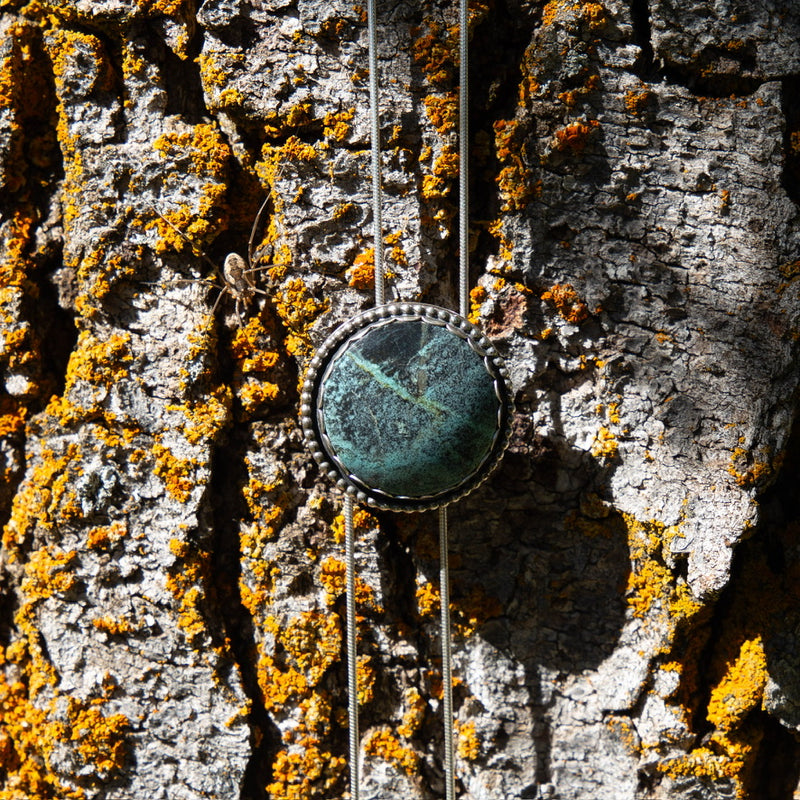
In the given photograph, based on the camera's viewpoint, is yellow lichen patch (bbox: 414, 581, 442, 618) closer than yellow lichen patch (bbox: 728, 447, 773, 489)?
No

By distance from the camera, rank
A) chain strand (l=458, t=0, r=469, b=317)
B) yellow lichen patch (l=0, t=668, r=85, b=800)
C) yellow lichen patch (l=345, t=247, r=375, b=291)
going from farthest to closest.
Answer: yellow lichen patch (l=0, t=668, r=85, b=800) < yellow lichen patch (l=345, t=247, r=375, b=291) < chain strand (l=458, t=0, r=469, b=317)

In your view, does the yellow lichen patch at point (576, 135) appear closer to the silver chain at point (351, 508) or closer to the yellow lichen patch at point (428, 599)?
the silver chain at point (351, 508)

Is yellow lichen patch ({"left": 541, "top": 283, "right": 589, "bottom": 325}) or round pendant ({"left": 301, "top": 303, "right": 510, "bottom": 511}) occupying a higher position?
yellow lichen patch ({"left": 541, "top": 283, "right": 589, "bottom": 325})

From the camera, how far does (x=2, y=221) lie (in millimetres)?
1579

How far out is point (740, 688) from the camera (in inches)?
55.6

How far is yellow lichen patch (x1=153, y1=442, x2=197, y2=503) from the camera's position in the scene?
1467 mm

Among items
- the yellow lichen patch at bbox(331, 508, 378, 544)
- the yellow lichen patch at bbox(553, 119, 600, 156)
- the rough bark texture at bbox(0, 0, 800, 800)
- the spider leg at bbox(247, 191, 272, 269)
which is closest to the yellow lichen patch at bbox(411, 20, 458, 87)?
the rough bark texture at bbox(0, 0, 800, 800)

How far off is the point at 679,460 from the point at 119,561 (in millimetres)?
1032

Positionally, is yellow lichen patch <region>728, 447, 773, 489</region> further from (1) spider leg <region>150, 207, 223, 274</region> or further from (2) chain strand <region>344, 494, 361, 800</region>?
(1) spider leg <region>150, 207, 223, 274</region>

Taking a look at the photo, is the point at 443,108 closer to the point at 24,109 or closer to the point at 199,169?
the point at 199,169

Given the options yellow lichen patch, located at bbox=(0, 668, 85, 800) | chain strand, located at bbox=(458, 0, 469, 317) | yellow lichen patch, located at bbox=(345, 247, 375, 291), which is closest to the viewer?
chain strand, located at bbox=(458, 0, 469, 317)

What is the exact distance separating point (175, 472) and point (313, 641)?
40cm

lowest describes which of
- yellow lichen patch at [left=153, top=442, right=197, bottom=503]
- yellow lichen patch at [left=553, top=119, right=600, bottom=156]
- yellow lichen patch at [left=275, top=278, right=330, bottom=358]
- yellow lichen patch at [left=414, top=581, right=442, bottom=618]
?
yellow lichen patch at [left=414, top=581, right=442, bottom=618]

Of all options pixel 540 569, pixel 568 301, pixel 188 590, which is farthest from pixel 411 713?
pixel 568 301
